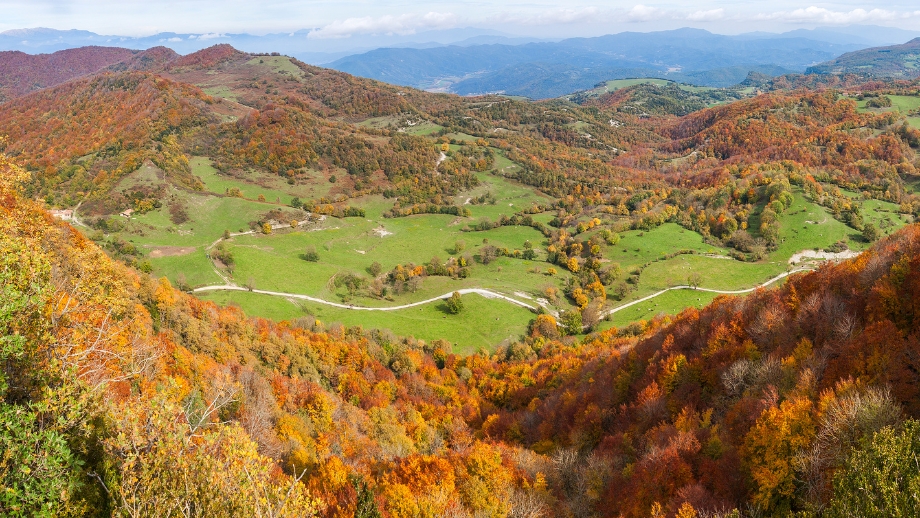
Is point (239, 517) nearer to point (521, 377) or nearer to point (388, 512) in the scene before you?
point (388, 512)

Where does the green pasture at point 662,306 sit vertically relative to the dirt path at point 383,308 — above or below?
below

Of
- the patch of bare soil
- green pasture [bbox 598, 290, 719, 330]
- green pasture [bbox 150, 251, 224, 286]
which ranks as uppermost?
the patch of bare soil

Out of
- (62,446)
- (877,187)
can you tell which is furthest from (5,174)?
(877,187)

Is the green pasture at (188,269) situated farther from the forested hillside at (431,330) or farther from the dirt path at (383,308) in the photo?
the dirt path at (383,308)

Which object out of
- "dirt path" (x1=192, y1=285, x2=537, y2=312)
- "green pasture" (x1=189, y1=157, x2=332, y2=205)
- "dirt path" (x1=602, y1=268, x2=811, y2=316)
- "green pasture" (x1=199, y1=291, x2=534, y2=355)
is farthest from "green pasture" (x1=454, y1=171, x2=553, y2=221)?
"dirt path" (x1=602, y1=268, x2=811, y2=316)

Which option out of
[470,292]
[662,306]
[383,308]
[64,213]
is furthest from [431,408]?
[64,213]

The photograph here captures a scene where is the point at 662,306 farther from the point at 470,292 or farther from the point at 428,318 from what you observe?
the point at 428,318

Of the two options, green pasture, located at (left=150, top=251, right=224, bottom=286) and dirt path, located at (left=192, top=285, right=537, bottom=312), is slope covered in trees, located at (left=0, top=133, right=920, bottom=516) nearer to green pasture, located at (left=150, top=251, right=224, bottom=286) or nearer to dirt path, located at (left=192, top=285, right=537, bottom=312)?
dirt path, located at (left=192, top=285, right=537, bottom=312)

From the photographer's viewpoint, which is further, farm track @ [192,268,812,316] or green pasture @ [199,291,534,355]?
farm track @ [192,268,812,316]

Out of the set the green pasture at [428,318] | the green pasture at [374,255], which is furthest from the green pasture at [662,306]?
the green pasture at [428,318]

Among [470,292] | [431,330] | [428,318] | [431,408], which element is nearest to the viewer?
[431,408]
